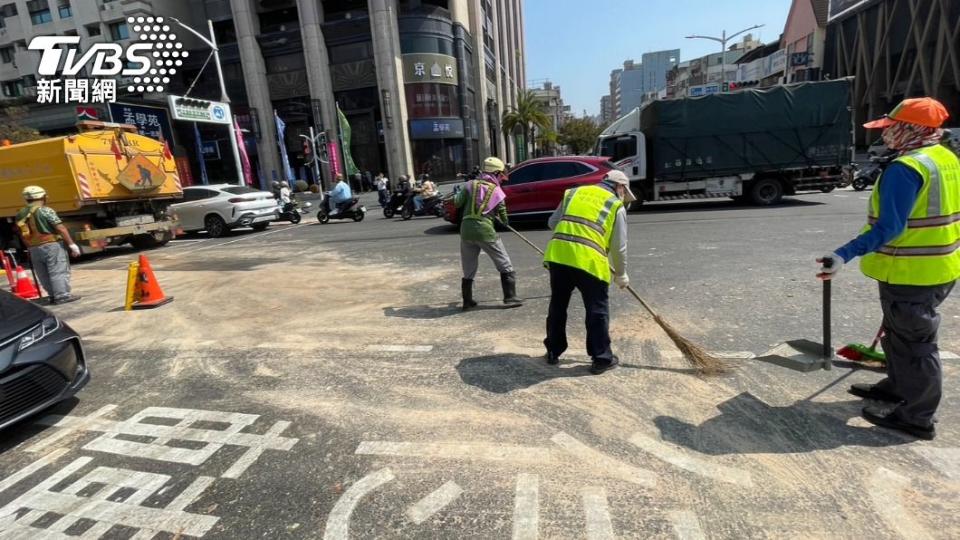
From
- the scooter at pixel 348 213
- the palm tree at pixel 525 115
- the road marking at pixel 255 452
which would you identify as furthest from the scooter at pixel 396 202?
the palm tree at pixel 525 115

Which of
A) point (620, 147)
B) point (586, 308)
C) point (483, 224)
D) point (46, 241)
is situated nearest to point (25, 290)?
point (46, 241)

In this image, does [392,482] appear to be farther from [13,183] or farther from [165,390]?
[13,183]

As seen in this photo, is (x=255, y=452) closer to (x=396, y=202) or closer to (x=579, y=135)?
(x=396, y=202)

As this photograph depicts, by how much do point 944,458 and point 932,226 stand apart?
1.22 metres

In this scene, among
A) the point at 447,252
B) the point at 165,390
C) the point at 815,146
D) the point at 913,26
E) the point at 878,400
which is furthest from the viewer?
the point at 913,26

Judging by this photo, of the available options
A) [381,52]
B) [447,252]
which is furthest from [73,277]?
[381,52]

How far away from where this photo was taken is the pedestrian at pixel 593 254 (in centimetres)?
372

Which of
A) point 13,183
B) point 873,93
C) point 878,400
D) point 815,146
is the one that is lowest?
point 878,400

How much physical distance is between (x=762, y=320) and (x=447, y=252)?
19.9ft

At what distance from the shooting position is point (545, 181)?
1226 centimetres

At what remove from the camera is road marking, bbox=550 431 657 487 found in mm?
2594

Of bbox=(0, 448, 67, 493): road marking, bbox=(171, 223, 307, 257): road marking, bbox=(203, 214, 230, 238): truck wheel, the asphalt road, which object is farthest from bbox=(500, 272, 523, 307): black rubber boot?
bbox=(203, 214, 230, 238): truck wheel

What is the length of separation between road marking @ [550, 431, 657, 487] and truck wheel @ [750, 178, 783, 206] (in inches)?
528

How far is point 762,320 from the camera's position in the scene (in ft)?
15.9
